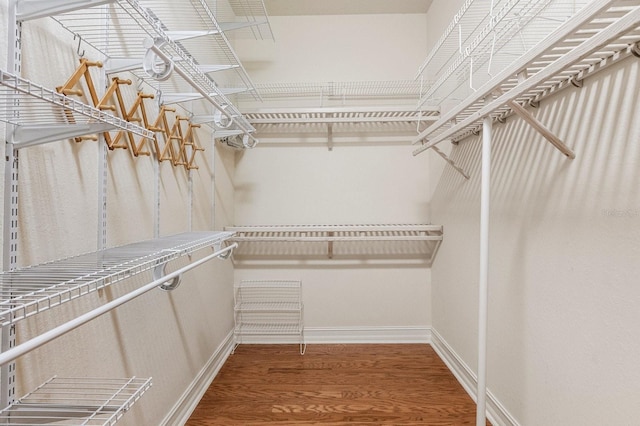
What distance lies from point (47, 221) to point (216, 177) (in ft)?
4.51

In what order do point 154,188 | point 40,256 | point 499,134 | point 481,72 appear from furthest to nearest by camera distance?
point 481,72 < point 499,134 < point 154,188 < point 40,256

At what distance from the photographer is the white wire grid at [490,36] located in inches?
42.8

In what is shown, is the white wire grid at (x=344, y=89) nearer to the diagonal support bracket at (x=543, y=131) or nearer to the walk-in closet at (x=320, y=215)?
the walk-in closet at (x=320, y=215)

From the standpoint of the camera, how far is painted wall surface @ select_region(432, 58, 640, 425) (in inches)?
36.3

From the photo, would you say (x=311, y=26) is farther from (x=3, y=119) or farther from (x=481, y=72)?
(x=3, y=119)

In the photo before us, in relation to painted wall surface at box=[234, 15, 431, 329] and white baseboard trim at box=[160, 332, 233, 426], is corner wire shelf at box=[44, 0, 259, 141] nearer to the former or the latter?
painted wall surface at box=[234, 15, 431, 329]

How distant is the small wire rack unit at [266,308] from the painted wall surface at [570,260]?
141 centimetres

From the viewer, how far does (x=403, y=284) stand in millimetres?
2607

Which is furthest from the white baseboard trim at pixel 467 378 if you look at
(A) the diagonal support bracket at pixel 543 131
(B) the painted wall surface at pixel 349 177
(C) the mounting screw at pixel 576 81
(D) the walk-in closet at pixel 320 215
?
(C) the mounting screw at pixel 576 81

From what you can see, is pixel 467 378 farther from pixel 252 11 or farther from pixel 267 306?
pixel 252 11

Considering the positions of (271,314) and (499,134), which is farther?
(271,314)

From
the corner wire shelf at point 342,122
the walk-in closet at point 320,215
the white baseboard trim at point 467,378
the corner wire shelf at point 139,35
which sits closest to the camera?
the walk-in closet at point 320,215

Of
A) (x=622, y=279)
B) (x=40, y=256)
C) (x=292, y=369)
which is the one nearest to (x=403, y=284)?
(x=292, y=369)

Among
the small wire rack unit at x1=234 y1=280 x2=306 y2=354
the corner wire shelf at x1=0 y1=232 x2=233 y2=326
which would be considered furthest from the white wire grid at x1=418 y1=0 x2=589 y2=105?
the small wire rack unit at x1=234 y1=280 x2=306 y2=354
